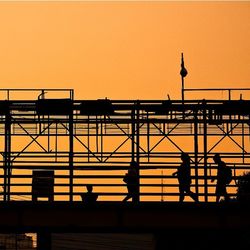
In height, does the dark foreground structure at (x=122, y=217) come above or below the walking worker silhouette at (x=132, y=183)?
below

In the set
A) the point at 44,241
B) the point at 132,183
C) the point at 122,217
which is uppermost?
the point at 132,183

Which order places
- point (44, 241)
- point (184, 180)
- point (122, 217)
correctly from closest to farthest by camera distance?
point (122, 217), point (184, 180), point (44, 241)

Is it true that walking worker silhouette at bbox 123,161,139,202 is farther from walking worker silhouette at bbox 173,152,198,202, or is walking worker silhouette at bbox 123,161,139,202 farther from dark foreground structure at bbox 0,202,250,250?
walking worker silhouette at bbox 173,152,198,202

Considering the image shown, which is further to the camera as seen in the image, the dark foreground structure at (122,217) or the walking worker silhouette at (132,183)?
the walking worker silhouette at (132,183)

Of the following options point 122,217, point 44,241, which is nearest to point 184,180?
point 122,217

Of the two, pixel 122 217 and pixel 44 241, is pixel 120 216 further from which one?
pixel 44 241

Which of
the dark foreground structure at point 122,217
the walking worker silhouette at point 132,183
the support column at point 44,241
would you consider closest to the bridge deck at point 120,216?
the dark foreground structure at point 122,217

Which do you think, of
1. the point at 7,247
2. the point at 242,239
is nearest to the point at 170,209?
the point at 242,239

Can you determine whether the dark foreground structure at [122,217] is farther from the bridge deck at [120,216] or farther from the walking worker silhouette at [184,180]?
the walking worker silhouette at [184,180]

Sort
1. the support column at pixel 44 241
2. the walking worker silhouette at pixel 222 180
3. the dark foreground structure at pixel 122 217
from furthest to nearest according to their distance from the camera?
the support column at pixel 44 241
the walking worker silhouette at pixel 222 180
the dark foreground structure at pixel 122 217

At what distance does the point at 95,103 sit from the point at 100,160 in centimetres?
377

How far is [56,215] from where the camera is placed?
113 ft

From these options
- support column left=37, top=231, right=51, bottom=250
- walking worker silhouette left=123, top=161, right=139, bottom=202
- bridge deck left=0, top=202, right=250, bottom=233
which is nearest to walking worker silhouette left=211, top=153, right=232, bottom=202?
bridge deck left=0, top=202, right=250, bottom=233

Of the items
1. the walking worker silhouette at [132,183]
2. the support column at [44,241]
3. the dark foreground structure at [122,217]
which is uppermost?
the walking worker silhouette at [132,183]
